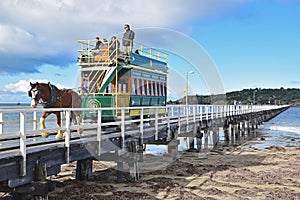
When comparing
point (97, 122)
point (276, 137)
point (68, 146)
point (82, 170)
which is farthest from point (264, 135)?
point (68, 146)

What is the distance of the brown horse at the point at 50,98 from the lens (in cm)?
1070

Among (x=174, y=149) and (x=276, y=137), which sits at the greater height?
(x=174, y=149)

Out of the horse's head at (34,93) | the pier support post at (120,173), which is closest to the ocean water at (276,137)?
the pier support post at (120,173)

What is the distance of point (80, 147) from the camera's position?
9.55m

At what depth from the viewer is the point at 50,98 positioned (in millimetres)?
11242

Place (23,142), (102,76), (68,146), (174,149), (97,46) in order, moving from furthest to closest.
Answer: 1. (174,149)
2. (97,46)
3. (102,76)
4. (68,146)
5. (23,142)

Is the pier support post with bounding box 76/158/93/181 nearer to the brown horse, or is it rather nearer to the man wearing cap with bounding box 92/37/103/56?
the brown horse

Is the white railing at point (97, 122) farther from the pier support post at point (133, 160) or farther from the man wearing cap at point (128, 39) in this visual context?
the man wearing cap at point (128, 39)

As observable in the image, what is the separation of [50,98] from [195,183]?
592cm

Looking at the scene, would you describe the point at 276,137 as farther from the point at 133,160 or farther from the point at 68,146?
the point at 68,146

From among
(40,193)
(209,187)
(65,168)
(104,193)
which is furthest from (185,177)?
(40,193)

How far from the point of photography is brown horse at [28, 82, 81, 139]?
10695 mm

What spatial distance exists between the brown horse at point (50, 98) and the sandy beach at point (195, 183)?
2.25 meters

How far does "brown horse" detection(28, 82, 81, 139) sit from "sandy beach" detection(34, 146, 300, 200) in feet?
7.40
